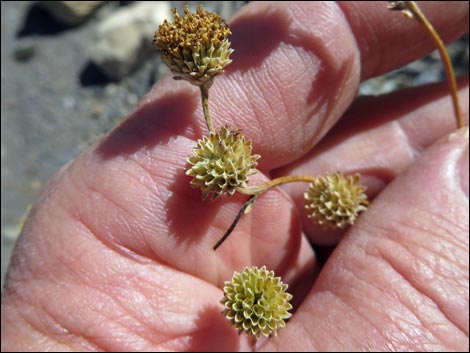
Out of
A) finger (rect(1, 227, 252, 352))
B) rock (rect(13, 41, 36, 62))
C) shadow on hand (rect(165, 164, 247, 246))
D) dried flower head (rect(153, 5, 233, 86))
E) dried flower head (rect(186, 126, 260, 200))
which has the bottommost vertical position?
finger (rect(1, 227, 252, 352))

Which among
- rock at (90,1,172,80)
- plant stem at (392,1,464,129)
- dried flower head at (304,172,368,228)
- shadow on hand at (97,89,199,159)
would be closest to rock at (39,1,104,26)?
rock at (90,1,172,80)

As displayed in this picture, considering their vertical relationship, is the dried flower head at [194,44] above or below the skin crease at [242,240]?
above

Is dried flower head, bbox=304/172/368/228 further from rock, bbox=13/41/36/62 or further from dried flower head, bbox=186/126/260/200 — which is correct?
rock, bbox=13/41/36/62

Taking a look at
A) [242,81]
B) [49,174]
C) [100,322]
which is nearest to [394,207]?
[242,81]

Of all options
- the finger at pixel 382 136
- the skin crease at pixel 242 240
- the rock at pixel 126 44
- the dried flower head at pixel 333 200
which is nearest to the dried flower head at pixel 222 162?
the skin crease at pixel 242 240

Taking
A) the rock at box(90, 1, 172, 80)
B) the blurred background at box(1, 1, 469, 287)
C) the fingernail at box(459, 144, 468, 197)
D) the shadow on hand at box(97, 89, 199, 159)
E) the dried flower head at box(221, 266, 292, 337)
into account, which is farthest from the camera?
the rock at box(90, 1, 172, 80)

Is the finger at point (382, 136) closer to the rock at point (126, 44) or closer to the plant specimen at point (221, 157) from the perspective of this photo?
the plant specimen at point (221, 157)

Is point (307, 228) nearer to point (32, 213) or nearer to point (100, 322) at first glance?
point (100, 322)

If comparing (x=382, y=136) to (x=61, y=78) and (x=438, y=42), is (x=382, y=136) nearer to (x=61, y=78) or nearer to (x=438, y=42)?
(x=438, y=42)

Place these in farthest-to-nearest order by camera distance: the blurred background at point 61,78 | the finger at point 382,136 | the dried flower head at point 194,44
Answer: the blurred background at point 61,78 < the finger at point 382,136 < the dried flower head at point 194,44
